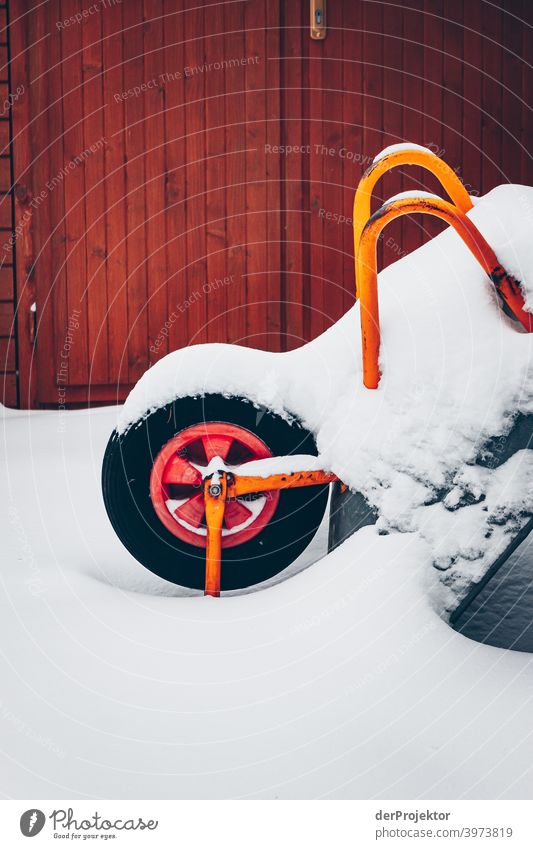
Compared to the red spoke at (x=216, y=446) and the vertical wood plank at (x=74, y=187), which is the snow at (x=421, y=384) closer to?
the red spoke at (x=216, y=446)

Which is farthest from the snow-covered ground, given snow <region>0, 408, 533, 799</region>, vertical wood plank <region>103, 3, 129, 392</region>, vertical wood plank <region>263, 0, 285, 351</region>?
vertical wood plank <region>263, 0, 285, 351</region>

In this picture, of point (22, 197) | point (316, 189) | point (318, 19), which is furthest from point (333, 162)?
point (22, 197)

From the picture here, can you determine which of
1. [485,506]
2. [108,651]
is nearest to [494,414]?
[485,506]

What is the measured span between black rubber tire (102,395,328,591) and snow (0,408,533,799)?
7cm

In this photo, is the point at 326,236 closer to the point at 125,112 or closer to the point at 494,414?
the point at 125,112

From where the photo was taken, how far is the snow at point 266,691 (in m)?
1.15

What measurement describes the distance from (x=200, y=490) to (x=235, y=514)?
9 cm

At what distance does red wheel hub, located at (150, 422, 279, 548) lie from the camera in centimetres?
172

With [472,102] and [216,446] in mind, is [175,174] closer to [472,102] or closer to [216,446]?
[472,102]

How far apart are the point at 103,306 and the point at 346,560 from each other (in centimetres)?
253

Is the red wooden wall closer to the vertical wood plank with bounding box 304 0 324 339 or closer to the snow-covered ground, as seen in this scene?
the vertical wood plank with bounding box 304 0 324 339

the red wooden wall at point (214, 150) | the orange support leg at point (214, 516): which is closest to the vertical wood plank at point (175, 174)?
the red wooden wall at point (214, 150)

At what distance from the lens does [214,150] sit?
12.4ft

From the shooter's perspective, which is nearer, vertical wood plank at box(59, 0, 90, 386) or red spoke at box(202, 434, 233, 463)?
red spoke at box(202, 434, 233, 463)
